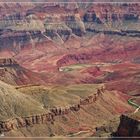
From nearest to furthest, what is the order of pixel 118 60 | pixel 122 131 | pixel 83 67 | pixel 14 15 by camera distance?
pixel 122 131
pixel 83 67
pixel 118 60
pixel 14 15

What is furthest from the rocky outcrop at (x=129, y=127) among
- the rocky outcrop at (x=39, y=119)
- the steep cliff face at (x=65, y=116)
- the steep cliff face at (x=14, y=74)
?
the steep cliff face at (x=14, y=74)

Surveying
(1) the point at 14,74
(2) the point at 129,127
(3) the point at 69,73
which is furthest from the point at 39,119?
(3) the point at 69,73

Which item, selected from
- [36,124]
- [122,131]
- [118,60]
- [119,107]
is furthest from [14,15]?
[122,131]

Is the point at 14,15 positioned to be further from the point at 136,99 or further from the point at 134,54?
the point at 136,99

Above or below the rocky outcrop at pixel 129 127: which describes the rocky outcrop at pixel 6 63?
below

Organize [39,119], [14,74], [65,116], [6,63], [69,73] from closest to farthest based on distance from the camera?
[39,119] → [65,116] → [14,74] → [6,63] → [69,73]

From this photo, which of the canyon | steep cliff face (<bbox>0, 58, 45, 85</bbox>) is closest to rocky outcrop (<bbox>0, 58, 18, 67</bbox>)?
steep cliff face (<bbox>0, 58, 45, 85</bbox>)

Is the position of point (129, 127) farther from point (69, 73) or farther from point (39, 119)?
point (69, 73)

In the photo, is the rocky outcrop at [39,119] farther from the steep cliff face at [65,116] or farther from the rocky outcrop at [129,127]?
the rocky outcrop at [129,127]
